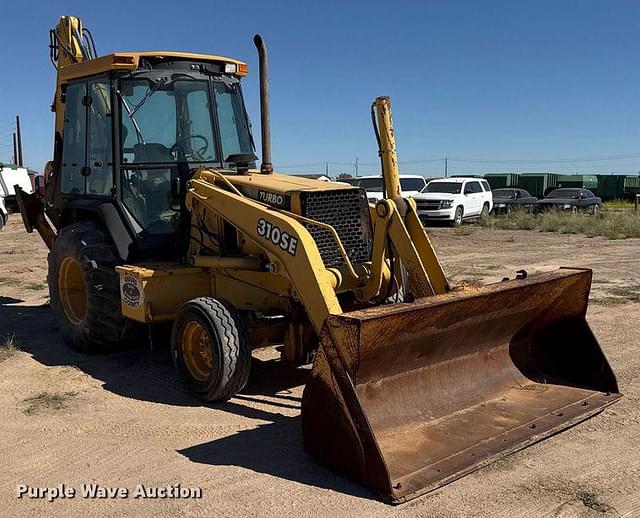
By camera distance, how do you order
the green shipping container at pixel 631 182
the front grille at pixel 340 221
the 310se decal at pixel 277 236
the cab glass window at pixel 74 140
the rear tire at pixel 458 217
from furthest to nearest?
the green shipping container at pixel 631 182
the rear tire at pixel 458 217
the cab glass window at pixel 74 140
the front grille at pixel 340 221
the 310se decal at pixel 277 236

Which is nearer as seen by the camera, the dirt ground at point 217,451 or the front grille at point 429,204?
the dirt ground at point 217,451

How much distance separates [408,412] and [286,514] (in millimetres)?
1261

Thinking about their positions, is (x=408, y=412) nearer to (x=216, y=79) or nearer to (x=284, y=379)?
(x=284, y=379)

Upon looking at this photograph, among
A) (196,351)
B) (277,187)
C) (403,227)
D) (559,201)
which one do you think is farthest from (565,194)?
(196,351)

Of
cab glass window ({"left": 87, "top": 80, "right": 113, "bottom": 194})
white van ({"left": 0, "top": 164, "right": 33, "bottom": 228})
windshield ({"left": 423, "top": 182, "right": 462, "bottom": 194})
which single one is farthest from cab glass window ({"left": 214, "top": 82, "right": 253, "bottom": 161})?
windshield ({"left": 423, "top": 182, "right": 462, "bottom": 194})

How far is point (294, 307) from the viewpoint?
5824 mm

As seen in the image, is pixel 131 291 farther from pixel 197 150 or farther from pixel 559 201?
pixel 559 201

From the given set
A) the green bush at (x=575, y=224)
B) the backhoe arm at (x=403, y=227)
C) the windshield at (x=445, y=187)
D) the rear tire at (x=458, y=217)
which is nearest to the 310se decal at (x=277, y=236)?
the backhoe arm at (x=403, y=227)

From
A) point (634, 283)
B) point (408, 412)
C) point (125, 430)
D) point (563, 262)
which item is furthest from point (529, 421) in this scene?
point (563, 262)

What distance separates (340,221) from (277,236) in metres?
0.70

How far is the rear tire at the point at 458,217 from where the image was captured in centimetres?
2335

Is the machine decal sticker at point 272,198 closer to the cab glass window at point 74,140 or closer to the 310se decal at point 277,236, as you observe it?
the 310se decal at point 277,236

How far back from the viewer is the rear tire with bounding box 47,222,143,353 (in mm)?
6605

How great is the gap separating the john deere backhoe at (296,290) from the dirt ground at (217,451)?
0.15 meters
